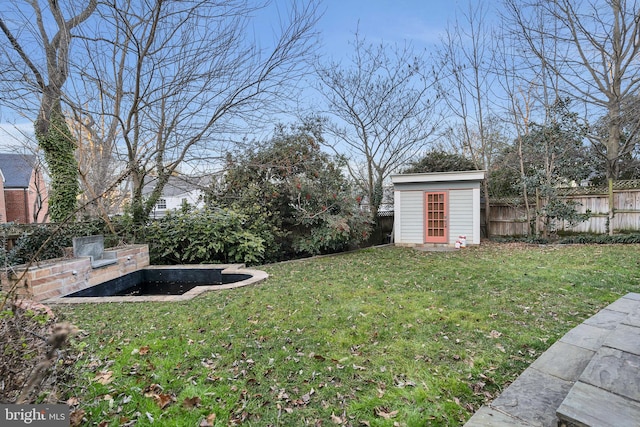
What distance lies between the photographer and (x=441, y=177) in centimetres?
934

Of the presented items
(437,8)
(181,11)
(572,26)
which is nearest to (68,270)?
(181,11)

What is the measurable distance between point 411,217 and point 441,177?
1.51 m

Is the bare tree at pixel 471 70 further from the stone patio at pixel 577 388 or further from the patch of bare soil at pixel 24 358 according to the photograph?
the patch of bare soil at pixel 24 358

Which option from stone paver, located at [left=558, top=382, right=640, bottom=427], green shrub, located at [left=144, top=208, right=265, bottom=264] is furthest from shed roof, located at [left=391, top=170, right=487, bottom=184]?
stone paver, located at [left=558, top=382, right=640, bottom=427]

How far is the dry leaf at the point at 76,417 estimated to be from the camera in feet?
5.51

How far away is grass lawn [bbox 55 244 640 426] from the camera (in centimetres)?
191

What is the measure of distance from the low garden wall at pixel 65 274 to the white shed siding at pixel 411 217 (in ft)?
24.0

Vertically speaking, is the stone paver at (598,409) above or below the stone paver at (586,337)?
above

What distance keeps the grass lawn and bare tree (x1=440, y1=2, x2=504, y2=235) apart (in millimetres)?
7777

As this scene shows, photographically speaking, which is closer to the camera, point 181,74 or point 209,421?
point 209,421

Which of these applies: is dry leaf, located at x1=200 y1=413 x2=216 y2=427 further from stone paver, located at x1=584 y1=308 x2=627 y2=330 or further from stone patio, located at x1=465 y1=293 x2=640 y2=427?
stone paver, located at x1=584 y1=308 x2=627 y2=330

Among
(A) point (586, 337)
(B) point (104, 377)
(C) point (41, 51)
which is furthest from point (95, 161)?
(A) point (586, 337)

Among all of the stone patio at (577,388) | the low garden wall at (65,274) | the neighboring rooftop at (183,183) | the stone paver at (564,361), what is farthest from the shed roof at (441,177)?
the low garden wall at (65,274)

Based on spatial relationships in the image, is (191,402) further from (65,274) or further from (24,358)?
(65,274)
